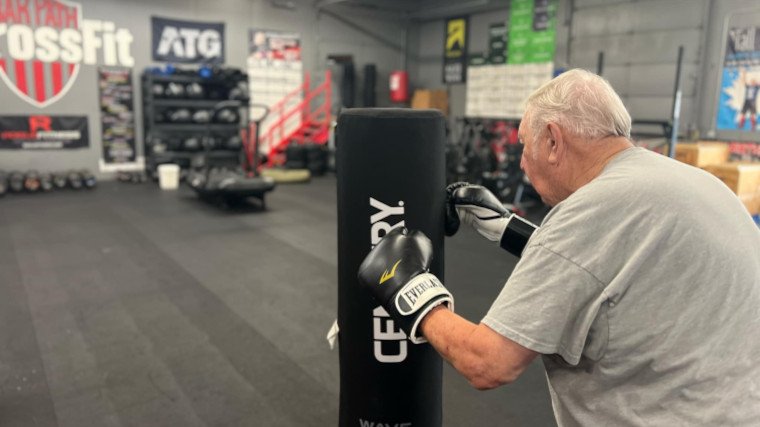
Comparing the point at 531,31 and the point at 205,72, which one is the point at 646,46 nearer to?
the point at 531,31

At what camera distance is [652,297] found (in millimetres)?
1001

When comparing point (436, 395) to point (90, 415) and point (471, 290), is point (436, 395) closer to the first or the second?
point (90, 415)

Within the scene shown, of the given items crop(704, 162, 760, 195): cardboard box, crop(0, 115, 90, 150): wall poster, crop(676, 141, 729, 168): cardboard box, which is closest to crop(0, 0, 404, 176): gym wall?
crop(0, 115, 90, 150): wall poster

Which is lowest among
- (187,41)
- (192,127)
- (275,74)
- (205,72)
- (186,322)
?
(186,322)

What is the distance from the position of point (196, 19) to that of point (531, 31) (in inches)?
215

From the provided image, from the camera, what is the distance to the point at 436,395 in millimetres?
1689

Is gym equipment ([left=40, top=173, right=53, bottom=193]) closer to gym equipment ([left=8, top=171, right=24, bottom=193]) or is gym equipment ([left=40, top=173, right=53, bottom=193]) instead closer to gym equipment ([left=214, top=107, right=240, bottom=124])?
gym equipment ([left=8, top=171, right=24, bottom=193])

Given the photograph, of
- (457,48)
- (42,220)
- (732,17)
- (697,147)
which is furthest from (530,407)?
(457,48)

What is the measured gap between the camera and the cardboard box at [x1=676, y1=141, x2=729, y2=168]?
19.7 feet

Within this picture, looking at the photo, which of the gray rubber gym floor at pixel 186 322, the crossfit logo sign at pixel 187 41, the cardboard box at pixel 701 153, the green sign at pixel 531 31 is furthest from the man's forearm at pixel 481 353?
the crossfit logo sign at pixel 187 41

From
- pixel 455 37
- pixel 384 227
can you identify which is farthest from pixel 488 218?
pixel 455 37

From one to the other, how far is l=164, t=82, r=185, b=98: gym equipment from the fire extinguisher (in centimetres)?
428

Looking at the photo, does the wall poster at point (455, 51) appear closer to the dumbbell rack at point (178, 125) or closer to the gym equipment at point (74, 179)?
the dumbbell rack at point (178, 125)

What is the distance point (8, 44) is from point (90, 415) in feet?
24.1
